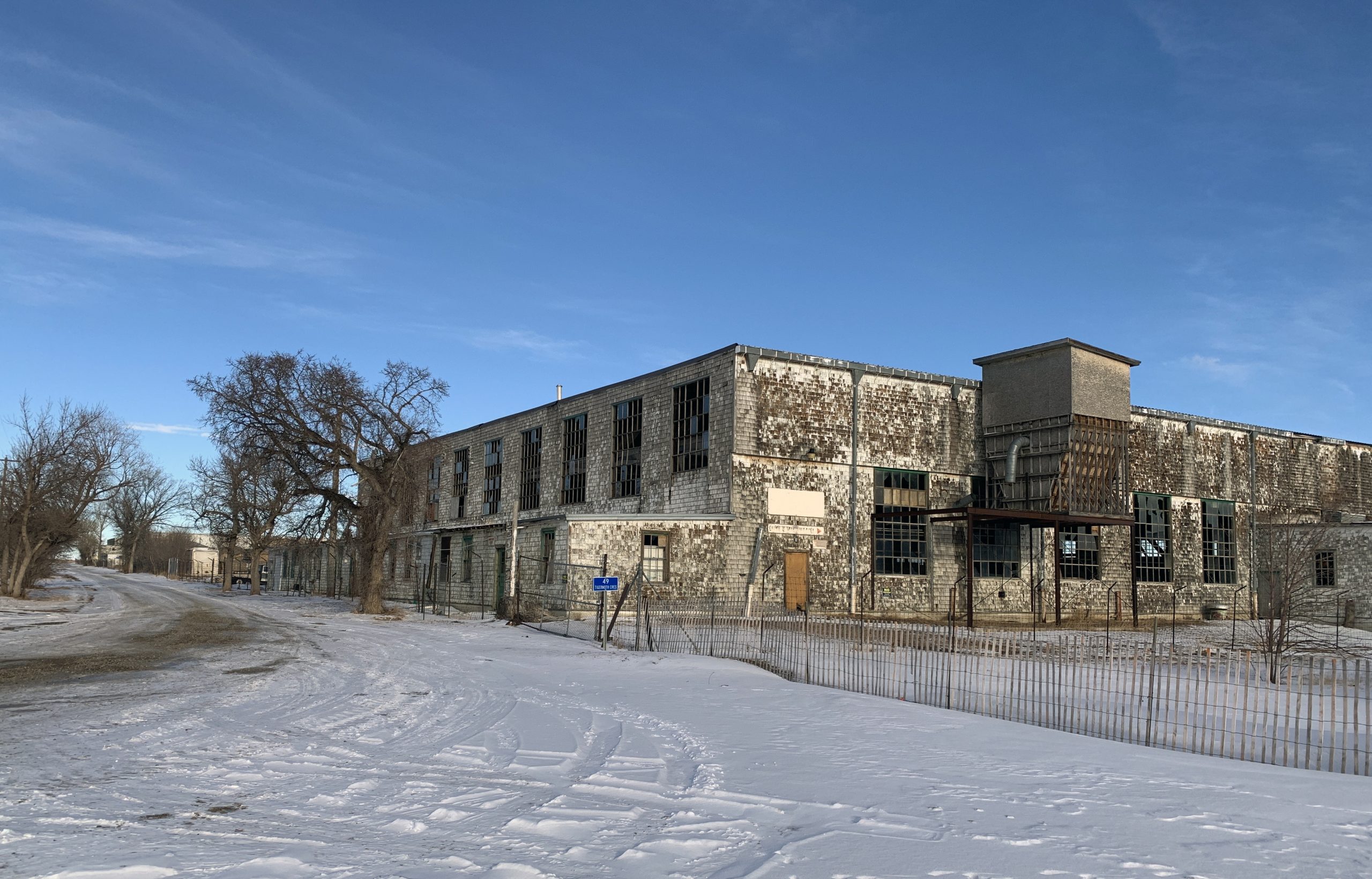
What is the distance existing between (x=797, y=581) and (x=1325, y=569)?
23.8m

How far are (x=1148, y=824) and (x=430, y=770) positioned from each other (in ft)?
18.0

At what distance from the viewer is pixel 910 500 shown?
32.3m

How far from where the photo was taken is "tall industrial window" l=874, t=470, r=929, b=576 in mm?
31766

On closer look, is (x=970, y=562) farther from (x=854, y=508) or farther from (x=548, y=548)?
(x=548, y=548)

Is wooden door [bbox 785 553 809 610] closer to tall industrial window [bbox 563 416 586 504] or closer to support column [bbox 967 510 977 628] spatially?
support column [bbox 967 510 977 628]

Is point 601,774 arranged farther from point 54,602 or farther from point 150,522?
point 150,522

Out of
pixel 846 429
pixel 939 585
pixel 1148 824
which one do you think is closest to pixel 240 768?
pixel 1148 824

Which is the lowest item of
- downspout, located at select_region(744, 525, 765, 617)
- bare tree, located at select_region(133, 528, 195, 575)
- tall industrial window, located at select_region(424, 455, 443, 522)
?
bare tree, located at select_region(133, 528, 195, 575)

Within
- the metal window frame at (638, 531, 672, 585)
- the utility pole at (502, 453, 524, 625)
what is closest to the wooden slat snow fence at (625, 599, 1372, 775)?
the metal window frame at (638, 531, 672, 585)

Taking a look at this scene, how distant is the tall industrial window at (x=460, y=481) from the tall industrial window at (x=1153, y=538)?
94.9 ft

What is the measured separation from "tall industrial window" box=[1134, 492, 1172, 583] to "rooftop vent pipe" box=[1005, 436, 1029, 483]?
7.25m

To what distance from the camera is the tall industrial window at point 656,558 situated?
28.4 meters

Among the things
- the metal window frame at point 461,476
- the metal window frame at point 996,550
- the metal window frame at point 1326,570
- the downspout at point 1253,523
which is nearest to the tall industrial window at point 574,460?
the metal window frame at point 461,476

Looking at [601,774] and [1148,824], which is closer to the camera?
[1148,824]
